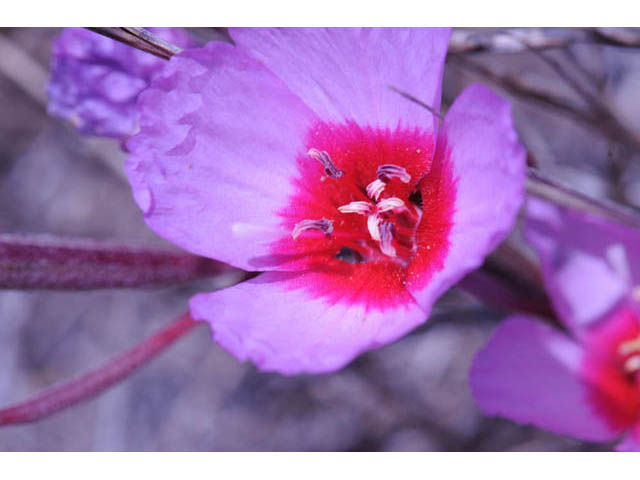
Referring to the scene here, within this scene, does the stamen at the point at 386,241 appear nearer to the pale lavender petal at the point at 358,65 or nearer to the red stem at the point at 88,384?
the pale lavender petal at the point at 358,65

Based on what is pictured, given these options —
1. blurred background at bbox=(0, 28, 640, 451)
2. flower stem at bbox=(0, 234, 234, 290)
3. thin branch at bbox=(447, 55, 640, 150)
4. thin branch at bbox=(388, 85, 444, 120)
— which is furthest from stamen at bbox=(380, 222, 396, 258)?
blurred background at bbox=(0, 28, 640, 451)

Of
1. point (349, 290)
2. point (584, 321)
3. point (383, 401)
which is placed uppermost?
point (349, 290)

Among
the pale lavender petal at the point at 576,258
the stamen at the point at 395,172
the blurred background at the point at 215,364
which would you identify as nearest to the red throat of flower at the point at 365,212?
the stamen at the point at 395,172

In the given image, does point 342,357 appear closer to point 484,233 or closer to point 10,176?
point 484,233

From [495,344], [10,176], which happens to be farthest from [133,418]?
[495,344]

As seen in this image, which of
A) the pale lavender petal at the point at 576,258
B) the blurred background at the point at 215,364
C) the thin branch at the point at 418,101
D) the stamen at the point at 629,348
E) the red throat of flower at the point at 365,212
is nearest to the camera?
the thin branch at the point at 418,101

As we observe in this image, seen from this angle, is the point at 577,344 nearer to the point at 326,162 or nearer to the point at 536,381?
the point at 536,381
